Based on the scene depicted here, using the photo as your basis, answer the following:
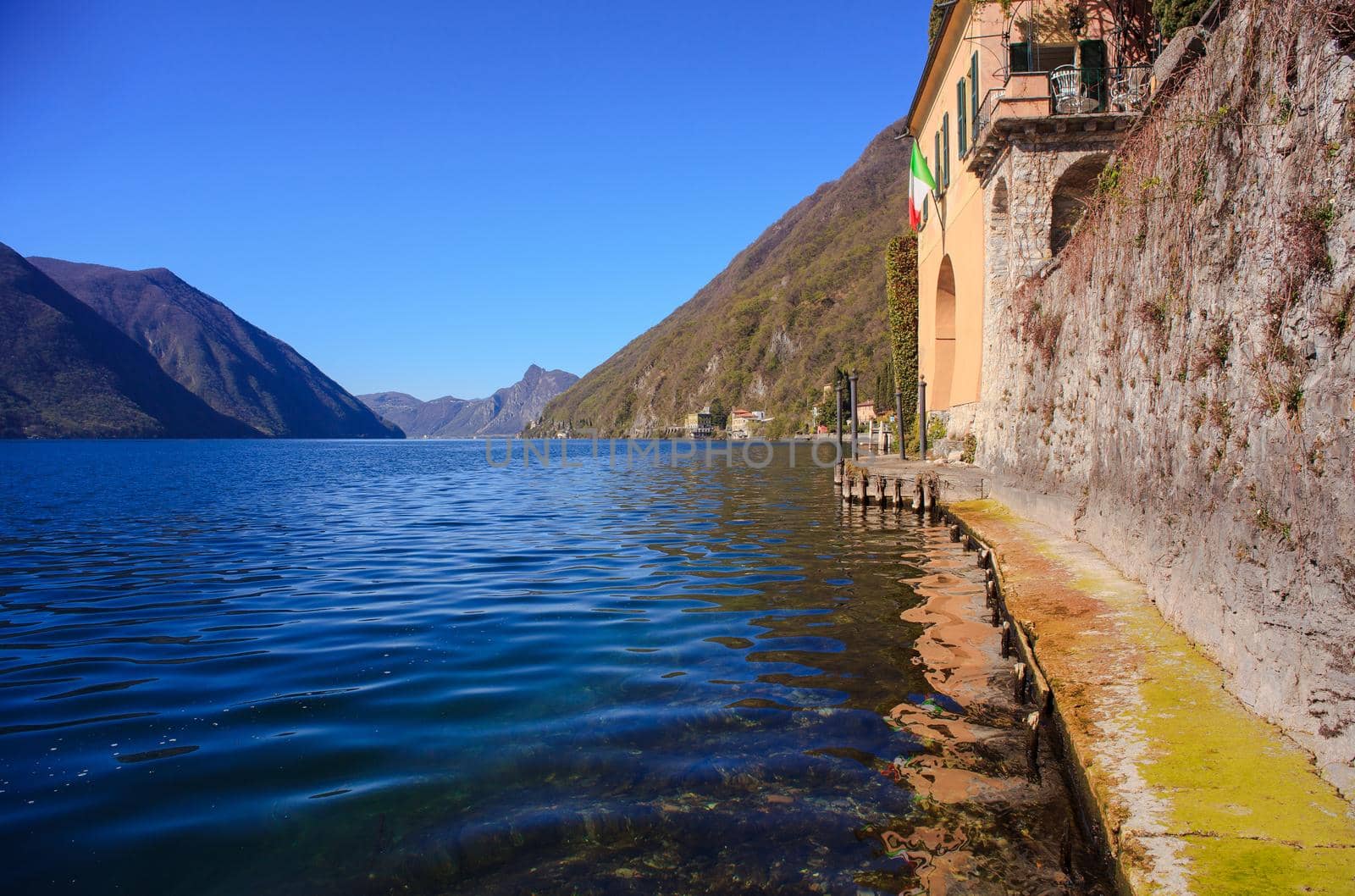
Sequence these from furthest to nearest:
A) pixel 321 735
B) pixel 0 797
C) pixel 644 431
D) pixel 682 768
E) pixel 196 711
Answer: pixel 644 431 → pixel 196 711 → pixel 321 735 → pixel 682 768 → pixel 0 797

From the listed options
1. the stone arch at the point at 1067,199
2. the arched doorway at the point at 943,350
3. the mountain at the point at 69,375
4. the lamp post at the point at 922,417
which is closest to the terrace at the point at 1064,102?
the stone arch at the point at 1067,199

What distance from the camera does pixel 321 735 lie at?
5.37 meters

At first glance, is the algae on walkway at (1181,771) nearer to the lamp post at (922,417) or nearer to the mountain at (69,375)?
the lamp post at (922,417)

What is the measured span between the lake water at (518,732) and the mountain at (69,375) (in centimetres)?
17452

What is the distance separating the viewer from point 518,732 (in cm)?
546

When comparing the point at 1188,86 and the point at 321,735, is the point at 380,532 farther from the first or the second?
the point at 1188,86

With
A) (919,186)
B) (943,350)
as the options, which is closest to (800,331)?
(919,186)

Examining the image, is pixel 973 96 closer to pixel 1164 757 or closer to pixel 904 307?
pixel 904 307

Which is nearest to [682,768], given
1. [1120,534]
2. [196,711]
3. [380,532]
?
[196,711]

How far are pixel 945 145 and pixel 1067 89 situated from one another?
20.7 feet

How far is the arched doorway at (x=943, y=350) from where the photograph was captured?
82.4 ft

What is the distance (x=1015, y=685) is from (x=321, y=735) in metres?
4.82

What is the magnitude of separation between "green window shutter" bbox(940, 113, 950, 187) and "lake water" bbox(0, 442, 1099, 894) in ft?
48.6

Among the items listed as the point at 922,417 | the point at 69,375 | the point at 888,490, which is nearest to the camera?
the point at 888,490
